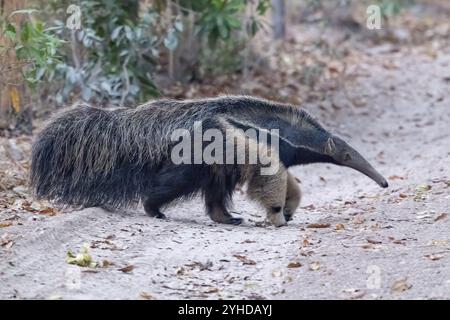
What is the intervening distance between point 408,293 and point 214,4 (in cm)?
656

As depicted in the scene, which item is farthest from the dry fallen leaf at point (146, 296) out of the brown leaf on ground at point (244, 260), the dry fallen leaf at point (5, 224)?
the dry fallen leaf at point (5, 224)

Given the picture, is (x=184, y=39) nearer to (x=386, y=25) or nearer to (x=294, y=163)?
(x=294, y=163)

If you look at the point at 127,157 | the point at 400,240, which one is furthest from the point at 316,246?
the point at 127,157

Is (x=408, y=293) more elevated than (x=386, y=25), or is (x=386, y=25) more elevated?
(x=386, y=25)

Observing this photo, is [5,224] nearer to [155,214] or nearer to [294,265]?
[155,214]

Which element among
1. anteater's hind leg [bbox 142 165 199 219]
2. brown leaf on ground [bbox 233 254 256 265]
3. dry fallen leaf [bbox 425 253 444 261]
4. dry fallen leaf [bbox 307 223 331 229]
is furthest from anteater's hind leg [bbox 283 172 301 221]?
dry fallen leaf [bbox 425 253 444 261]

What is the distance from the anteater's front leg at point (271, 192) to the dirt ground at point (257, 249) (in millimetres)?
173

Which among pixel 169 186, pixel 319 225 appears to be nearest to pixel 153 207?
pixel 169 186

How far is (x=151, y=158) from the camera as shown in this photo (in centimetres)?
776

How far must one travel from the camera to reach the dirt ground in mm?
5531

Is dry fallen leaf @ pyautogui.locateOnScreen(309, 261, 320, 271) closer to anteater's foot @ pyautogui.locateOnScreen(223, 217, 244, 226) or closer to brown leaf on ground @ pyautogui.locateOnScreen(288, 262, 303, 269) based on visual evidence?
brown leaf on ground @ pyautogui.locateOnScreen(288, 262, 303, 269)

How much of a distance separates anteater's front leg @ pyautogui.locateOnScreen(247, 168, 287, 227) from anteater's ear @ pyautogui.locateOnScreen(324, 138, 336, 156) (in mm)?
584

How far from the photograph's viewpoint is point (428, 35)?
65.4ft
